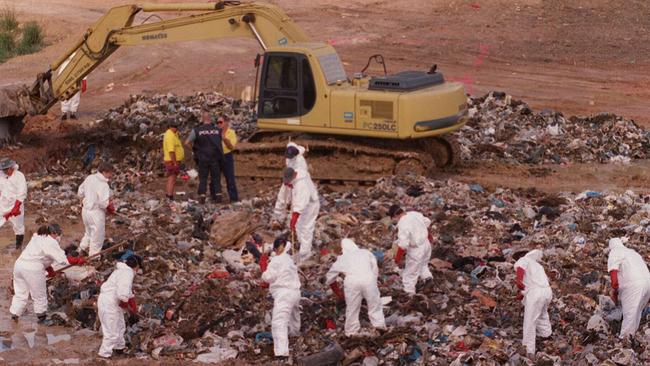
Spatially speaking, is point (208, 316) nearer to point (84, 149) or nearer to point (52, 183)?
point (52, 183)

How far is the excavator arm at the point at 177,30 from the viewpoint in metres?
22.7

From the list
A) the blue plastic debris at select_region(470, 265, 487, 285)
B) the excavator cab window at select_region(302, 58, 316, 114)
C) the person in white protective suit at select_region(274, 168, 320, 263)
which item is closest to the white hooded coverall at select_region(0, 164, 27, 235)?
the person in white protective suit at select_region(274, 168, 320, 263)

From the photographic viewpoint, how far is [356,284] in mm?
15320

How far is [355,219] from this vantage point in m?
19.9

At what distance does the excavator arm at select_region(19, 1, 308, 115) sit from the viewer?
22.7 metres

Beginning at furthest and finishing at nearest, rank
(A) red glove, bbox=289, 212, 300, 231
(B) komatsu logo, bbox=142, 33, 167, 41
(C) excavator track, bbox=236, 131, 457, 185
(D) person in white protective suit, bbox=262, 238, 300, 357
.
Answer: (B) komatsu logo, bbox=142, 33, 167, 41
(C) excavator track, bbox=236, 131, 457, 185
(A) red glove, bbox=289, 212, 300, 231
(D) person in white protective suit, bbox=262, 238, 300, 357

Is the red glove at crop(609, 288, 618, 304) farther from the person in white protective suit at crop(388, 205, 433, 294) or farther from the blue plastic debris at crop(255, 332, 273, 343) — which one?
the blue plastic debris at crop(255, 332, 273, 343)

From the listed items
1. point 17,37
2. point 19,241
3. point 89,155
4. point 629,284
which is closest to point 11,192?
point 19,241

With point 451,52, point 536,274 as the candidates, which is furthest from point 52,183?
point 451,52

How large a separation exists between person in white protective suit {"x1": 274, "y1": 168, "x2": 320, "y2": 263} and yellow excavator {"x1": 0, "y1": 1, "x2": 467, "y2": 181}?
3.70 meters

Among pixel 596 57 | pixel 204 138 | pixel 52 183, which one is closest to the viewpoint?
pixel 204 138

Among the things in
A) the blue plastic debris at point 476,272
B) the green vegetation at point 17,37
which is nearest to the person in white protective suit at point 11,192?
the blue plastic debris at point 476,272

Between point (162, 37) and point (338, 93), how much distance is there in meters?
3.58

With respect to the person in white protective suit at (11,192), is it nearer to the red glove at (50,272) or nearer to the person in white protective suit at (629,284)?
the red glove at (50,272)
